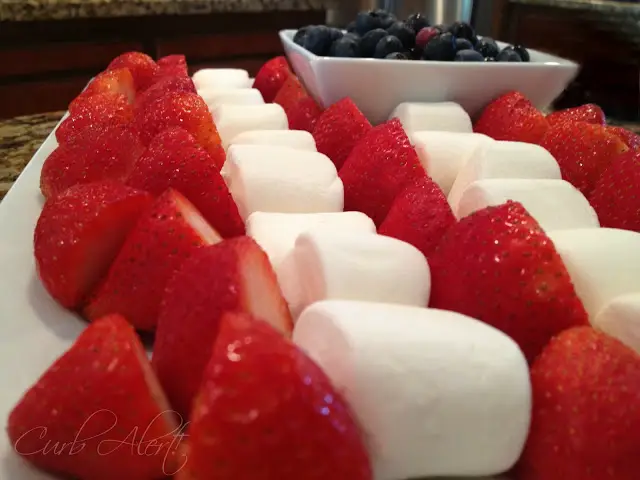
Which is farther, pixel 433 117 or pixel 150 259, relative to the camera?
pixel 433 117

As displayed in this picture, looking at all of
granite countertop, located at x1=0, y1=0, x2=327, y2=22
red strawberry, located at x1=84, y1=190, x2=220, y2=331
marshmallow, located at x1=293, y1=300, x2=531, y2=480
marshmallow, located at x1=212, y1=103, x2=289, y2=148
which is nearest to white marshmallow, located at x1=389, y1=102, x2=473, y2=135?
marshmallow, located at x1=212, y1=103, x2=289, y2=148

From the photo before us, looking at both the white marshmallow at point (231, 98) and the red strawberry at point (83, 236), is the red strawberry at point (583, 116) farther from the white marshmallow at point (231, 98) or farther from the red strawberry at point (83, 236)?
the red strawberry at point (83, 236)

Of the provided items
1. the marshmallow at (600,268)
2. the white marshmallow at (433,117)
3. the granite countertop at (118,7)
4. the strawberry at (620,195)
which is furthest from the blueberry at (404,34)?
the granite countertop at (118,7)

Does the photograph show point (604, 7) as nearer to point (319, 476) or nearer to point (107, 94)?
point (107, 94)

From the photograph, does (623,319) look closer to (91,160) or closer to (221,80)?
(91,160)

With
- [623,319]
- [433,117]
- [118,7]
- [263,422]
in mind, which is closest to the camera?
[263,422]

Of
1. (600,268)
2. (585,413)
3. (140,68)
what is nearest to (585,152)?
(600,268)

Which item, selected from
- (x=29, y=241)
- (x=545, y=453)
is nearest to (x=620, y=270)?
(x=545, y=453)
